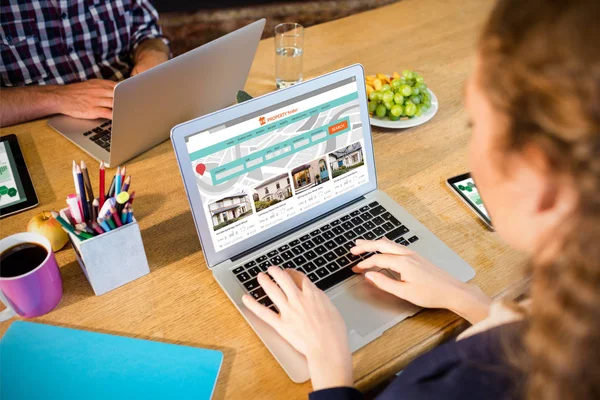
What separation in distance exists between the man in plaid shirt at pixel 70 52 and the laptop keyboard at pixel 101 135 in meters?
0.04

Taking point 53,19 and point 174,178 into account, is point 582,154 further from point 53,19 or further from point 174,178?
point 53,19

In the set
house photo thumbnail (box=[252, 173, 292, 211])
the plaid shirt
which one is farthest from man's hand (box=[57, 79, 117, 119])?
house photo thumbnail (box=[252, 173, 292, 211])

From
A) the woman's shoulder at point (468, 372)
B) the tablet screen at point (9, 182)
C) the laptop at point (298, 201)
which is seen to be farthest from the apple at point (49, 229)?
the woman's shoulder at point (468, 372)

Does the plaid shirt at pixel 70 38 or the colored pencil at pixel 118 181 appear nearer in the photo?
the colored pencil at pixel 118 181

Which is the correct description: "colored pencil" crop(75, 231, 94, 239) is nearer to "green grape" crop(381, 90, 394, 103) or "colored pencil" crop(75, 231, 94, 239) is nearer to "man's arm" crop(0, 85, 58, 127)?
"man's arm" crop(0, 85, 58, 127)

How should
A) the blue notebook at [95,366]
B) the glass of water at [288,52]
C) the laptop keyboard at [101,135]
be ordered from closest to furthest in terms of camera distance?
the blue notebook at [95,366]
the laptop keyboard at [101,135]
the glass of water at [288,52]

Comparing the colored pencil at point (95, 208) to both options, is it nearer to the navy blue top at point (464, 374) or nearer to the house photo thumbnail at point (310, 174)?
the house photo thumbnail at point (310, 174)

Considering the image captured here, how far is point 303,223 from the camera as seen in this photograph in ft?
3.21

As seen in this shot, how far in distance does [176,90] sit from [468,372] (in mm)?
795

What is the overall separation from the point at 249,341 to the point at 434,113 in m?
0.79

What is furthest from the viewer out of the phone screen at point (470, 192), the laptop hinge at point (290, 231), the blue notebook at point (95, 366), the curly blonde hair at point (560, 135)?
the phone screen at point (470, 192)

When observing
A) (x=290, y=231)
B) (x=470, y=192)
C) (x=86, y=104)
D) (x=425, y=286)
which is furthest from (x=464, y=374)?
(x=86, y=104)

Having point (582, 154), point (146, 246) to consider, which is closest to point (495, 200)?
point (582, 154)

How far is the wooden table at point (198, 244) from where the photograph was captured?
0.78 metres
